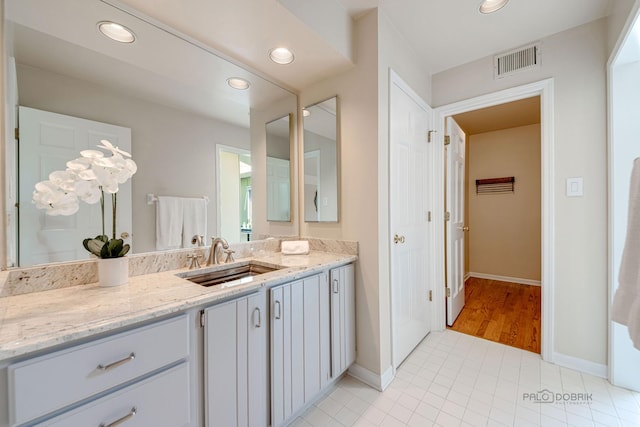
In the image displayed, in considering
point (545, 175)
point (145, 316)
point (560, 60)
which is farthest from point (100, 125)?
point (560, 60)

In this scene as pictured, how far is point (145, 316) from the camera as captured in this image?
83 cm

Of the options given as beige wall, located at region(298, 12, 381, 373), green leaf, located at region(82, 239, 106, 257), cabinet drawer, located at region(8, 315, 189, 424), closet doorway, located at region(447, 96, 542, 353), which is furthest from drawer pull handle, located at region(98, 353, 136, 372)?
closet doorway, located at region(447, 96, 542, 353)

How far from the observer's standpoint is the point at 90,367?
75cm

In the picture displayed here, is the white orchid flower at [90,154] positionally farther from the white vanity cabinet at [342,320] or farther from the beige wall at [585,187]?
the beige wall at [585,187]

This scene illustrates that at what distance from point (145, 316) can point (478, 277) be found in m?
4.75

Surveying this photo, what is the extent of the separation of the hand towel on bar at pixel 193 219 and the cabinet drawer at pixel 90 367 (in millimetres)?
705

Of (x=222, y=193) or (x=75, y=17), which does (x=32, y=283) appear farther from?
(x=75, y=17)

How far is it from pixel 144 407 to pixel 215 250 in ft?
2.72

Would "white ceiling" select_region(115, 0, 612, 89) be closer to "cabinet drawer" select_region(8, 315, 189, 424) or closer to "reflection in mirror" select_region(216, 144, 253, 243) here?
"reflection in mirror" select_region(216, 144, 253, 243)

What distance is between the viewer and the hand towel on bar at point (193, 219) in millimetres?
1525

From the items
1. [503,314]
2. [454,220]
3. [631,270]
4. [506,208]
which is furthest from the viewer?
[506,208]

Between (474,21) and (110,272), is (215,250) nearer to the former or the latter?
(110,272)

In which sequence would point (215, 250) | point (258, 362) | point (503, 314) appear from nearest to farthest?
1. point (258, 362)
2. point (215, 250)
3. point (503, 314)

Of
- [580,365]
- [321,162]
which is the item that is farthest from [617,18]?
[580,365]
